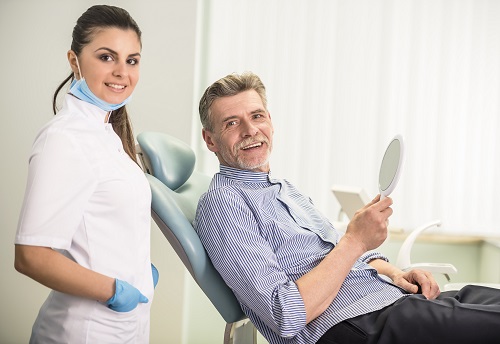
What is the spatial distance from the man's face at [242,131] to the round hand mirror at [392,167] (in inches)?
14.3

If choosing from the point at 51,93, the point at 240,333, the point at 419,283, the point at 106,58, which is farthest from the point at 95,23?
the point at 51,93

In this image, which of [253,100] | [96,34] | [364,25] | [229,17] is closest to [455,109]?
[364,25]

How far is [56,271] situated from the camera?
1.20 meters

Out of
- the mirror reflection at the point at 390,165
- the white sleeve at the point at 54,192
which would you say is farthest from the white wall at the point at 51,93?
the white sleeve at the point at 54,192

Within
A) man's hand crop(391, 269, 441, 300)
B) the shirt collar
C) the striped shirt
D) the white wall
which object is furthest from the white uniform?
the white wall

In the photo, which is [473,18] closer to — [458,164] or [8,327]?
[458,164]

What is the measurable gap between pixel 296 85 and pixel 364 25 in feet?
1.67

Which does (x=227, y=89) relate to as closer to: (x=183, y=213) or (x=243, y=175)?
(x=243, y=175)

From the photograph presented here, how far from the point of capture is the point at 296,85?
11.7 feet

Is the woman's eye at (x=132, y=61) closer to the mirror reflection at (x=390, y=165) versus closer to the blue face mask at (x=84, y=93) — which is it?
the blue face mask at (x=84, y=93)

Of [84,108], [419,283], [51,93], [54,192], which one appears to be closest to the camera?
[54,192]

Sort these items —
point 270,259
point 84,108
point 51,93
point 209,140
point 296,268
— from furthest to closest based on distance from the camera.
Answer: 1. point 51,93
2. point 209,140
3. point 296,268
4. point 270,259
5. point 84,108

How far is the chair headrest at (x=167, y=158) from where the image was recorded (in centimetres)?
176

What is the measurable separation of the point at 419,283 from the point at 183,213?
2.24 ft
